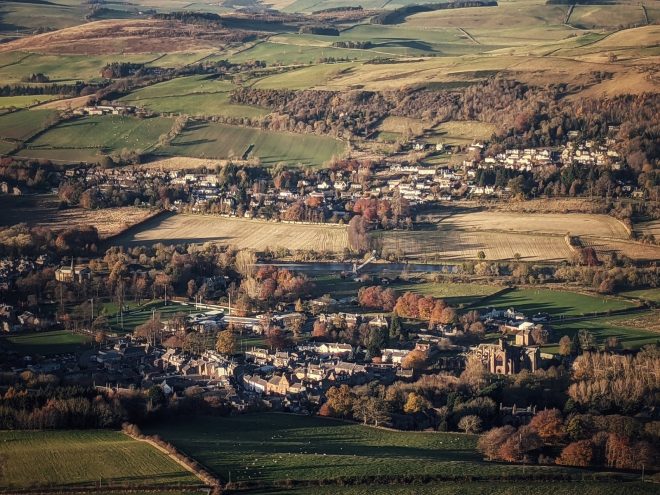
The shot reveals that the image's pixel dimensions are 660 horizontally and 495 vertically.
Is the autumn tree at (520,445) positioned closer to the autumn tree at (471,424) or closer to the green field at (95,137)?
the autumn tree at (471,424)

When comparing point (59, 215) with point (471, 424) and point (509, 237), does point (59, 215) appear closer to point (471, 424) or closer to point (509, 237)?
point (509, 237)

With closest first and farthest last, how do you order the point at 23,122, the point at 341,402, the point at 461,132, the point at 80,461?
the point at 80,461 → the point at 341,402 → the point at 461,132 → the point at 23,122

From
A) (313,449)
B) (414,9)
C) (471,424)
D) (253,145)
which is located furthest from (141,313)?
(414,9)

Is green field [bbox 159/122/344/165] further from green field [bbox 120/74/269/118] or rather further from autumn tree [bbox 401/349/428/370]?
autumn tree [bbox 401/349/428/370]

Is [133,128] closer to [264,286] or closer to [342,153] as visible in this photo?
[342,153]

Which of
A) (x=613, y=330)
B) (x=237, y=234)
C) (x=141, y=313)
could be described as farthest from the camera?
(x=237, y=234)

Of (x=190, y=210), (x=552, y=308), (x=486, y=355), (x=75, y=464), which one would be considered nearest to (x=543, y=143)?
(x=190, y=210)
